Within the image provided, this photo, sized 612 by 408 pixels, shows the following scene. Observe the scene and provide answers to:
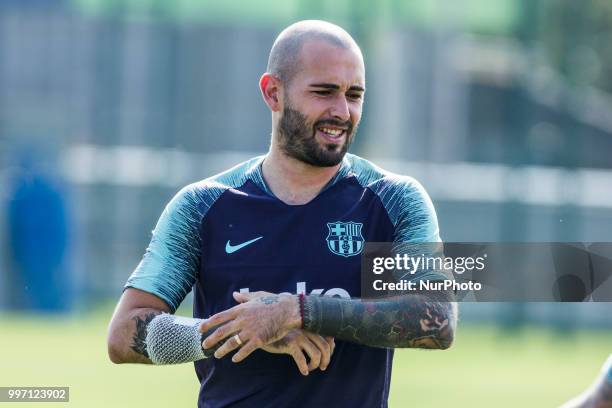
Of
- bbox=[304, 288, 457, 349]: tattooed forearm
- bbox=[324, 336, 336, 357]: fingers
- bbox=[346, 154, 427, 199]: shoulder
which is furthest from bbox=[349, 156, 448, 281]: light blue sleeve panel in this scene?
bbox=[324, 336, 336, 357]: fingers

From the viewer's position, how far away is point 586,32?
74.2 ft

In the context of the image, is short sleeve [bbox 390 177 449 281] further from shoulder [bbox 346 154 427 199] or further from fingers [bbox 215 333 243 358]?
fingers [bbox 215 333 243 358]

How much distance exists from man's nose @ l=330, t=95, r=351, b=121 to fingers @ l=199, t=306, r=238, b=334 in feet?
2.67

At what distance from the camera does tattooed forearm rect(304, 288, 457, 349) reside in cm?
468

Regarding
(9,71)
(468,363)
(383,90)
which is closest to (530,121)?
(383,90)

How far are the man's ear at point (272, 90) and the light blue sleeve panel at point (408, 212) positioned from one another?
464 millimetres

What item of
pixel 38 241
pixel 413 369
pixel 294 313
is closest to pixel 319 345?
pixel 294 313

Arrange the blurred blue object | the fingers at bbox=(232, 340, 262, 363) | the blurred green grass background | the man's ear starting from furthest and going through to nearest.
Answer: the blurred blue object, the blurred green grass background, the man's ear, the fingers at bbox=(232, 340, 262, 363)

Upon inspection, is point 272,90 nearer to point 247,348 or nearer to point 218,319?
point 218,319

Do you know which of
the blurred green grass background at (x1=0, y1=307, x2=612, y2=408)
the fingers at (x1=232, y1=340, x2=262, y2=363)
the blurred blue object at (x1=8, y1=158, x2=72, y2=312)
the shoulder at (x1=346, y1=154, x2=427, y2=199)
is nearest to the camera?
the fingers at (x1=232, y1=340, x2=262, y2=363)

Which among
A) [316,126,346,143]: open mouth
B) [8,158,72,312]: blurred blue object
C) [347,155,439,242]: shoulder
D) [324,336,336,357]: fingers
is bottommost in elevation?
[324,336,336,357]: fingers

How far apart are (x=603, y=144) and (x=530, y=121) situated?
3887 mm

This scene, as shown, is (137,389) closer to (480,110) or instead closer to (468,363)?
(468,363)

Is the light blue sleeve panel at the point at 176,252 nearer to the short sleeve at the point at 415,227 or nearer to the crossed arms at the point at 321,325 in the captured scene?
the crossed arms at the point at 321,325
